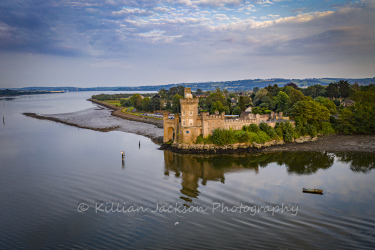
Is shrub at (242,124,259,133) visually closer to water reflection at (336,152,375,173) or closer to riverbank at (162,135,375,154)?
riverbank at (162,135,375,154)

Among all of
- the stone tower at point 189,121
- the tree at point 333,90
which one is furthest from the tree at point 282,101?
the stone tower at point 189,121

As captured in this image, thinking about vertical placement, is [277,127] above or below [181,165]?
above

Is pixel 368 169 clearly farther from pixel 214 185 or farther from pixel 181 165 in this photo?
pixel 181 165

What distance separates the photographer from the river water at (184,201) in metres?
12.9

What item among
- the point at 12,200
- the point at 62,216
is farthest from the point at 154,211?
the point at 12,200

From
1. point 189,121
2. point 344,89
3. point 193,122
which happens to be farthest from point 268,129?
point 344,89

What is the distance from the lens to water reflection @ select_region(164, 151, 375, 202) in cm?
2257

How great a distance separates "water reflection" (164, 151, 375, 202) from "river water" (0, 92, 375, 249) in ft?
0.30

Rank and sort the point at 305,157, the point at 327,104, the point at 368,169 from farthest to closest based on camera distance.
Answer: the point at 327,104 < the point at 305,157 < the point at 368,169

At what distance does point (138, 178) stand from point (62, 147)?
615 inches

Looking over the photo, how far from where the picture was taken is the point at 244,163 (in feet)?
85.1

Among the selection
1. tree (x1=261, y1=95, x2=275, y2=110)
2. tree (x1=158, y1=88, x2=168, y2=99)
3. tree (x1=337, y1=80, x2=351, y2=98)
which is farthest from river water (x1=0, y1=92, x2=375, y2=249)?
tree (x1=158, y1=88, x2=168, y2=99)

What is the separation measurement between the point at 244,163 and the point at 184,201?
1041 centimetres

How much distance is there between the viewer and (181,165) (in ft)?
83.3
